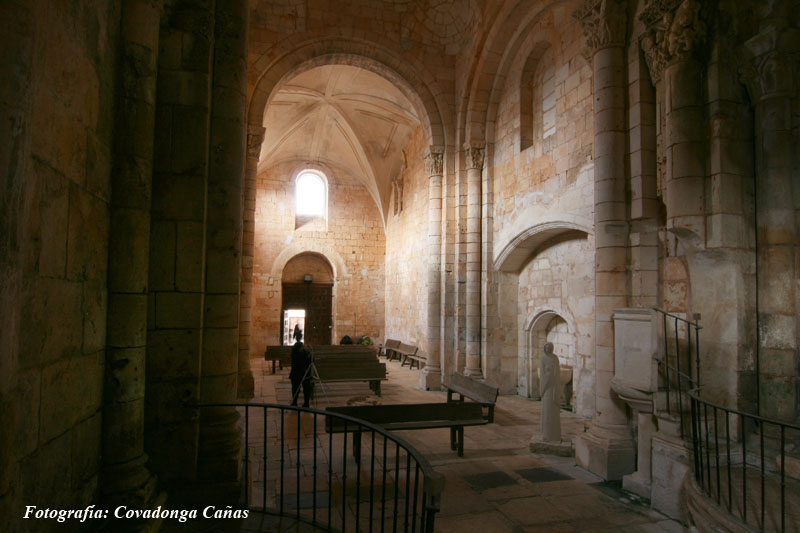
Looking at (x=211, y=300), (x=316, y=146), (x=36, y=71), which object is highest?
(x=316, y=146)

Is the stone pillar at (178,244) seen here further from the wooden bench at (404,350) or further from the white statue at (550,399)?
the wooden bench at (404,350)

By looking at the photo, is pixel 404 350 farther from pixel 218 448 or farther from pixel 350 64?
pixel 218 448

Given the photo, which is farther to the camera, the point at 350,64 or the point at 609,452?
the point at 350,64

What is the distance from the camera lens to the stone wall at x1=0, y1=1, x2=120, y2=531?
1828 millimetres

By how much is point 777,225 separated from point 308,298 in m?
15.9

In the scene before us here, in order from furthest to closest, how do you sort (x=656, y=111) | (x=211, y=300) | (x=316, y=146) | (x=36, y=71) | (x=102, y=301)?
(x=316, y=146) → (x=656, y=111) → (x=211, y=300) → (x=102, y=301) → (x=36, y=71)

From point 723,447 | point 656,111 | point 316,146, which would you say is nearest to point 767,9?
point 656,111

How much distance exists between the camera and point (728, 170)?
453 centimetres

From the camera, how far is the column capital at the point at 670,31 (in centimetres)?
461

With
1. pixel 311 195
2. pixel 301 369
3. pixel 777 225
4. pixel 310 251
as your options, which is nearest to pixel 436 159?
pixel 301 369

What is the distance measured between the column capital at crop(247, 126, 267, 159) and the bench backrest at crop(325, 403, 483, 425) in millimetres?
6508

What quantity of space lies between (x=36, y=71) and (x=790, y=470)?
6009mm

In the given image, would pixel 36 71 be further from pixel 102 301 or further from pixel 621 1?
pixel 621 1

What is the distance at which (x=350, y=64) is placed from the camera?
10.7 meters
